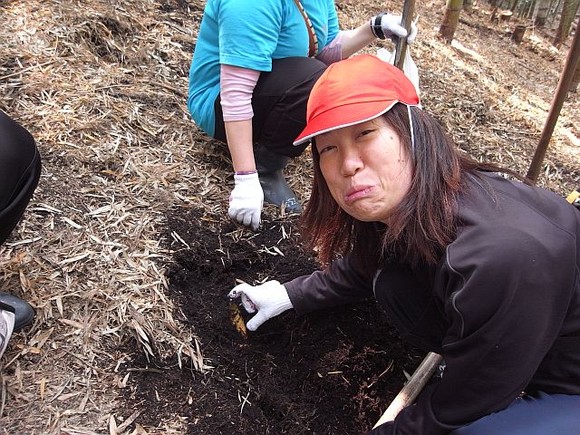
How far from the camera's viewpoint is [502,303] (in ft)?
3.51

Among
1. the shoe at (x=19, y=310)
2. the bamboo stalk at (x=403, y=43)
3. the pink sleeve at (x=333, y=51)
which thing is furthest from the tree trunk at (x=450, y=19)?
the shoe at (x=19, y=310)

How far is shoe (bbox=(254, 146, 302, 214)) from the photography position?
2.22m

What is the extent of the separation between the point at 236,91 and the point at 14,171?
793 mm

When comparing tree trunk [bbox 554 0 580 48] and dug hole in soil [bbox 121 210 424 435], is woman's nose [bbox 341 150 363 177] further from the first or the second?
tree trunk [bbox 554 0 580 48]

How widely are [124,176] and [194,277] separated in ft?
1.62

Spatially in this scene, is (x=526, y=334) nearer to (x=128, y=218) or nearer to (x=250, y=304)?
(x=250, y=304)

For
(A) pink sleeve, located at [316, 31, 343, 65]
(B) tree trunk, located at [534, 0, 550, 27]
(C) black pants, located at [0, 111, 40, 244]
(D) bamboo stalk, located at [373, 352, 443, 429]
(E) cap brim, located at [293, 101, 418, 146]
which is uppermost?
(E) cap brim, located at [293, 101, 418, 146]

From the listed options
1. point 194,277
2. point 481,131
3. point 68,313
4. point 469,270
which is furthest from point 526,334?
point 481,131

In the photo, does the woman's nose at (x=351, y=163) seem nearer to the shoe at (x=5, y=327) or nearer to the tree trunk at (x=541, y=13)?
the shoe at (x=5, y=327)

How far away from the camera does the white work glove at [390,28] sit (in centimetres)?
212

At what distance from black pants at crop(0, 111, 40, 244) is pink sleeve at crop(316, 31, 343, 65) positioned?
1317 millimetres

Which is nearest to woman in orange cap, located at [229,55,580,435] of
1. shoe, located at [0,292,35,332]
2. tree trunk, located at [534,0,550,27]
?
shoe, located at [0,292,35,332]

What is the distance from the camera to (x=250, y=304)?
70.0 inches

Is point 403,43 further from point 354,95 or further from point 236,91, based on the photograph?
point 354,95
